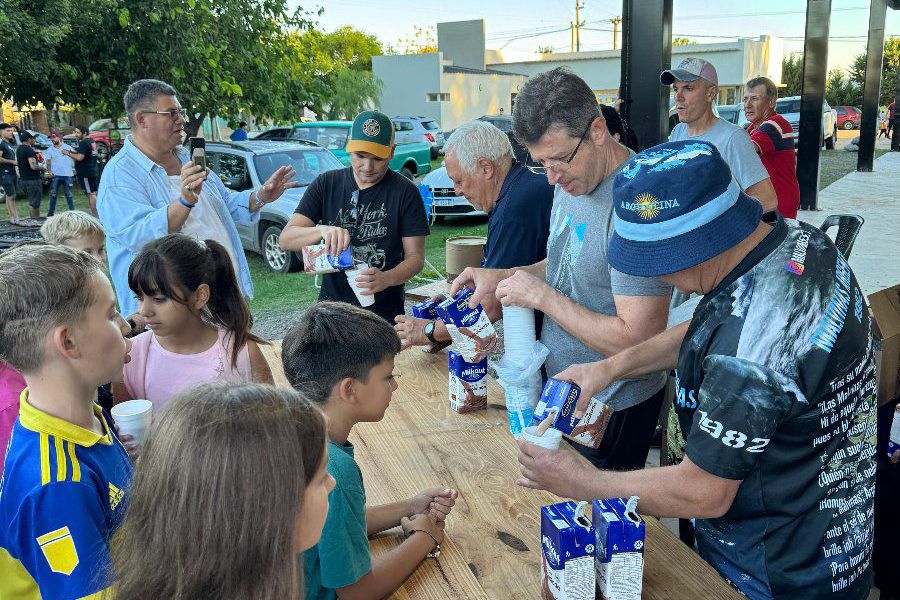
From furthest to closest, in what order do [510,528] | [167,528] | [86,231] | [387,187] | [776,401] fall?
1. [387,187]
2. [86,231]
3. [510,528]
4. [776,401]
5. [167,528]

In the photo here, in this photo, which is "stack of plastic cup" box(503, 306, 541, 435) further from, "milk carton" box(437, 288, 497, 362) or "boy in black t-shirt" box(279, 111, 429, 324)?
"boy in black t-shirt" box(279, 111, 429, 324)

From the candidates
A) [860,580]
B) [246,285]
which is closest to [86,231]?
[246,285]

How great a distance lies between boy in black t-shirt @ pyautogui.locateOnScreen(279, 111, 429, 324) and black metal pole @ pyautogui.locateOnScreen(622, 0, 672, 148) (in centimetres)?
204

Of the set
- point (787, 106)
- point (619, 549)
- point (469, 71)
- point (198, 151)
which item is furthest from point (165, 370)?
point (469, 71)

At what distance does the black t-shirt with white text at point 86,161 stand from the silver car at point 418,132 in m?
7.21

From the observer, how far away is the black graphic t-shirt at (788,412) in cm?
129

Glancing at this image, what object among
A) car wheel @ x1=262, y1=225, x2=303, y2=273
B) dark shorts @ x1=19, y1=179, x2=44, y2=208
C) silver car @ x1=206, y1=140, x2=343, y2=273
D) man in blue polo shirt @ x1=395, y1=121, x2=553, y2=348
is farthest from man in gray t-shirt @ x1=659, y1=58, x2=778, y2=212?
dark shorts @ x1=19, y1=179, x2=44, y2=208

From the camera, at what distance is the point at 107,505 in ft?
4.76

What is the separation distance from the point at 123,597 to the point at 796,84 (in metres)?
50.4

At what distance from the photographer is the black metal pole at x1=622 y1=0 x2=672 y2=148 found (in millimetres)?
4508

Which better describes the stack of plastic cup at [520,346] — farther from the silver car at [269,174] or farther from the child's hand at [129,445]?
the silver car at [269,174]

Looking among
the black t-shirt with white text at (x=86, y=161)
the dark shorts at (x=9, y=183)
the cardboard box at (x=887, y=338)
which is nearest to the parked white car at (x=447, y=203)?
the cardboard box at (x=887, y=338)

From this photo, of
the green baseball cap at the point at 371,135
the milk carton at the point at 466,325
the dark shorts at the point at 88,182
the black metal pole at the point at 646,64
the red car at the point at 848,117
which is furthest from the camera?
the red car at the point at 848,117

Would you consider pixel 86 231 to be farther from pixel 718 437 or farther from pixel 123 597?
pixel 718 437
